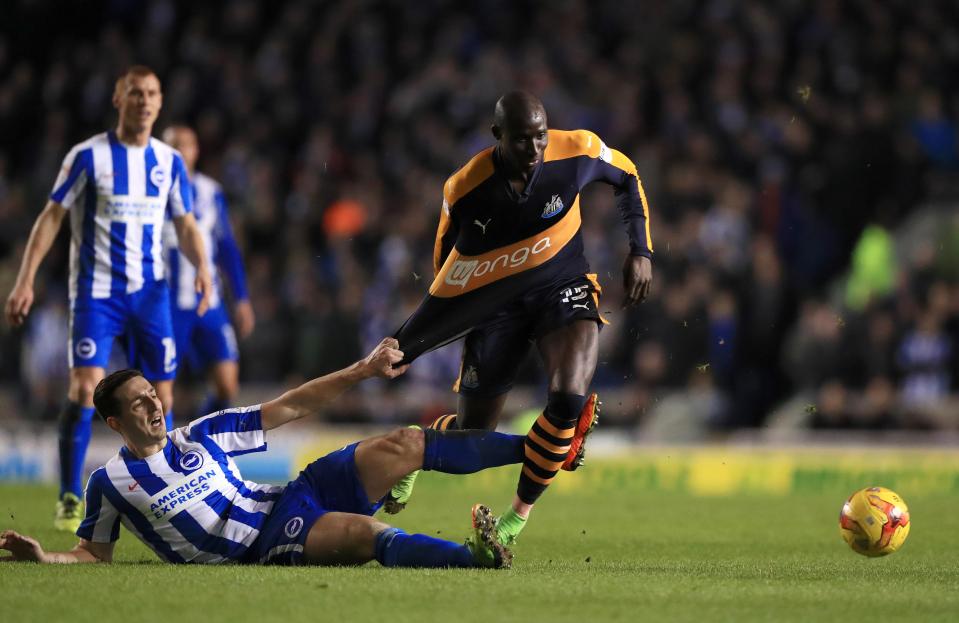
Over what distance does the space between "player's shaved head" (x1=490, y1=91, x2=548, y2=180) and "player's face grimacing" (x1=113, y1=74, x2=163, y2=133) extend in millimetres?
2495

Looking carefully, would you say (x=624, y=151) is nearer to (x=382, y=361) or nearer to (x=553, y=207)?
(x=553, y=207)

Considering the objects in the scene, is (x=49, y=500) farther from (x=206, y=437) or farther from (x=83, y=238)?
(x=206, y=437)

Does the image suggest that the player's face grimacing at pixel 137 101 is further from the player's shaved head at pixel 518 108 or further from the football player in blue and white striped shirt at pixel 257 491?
the football player in blue and white striped shirt at pixel 257 491

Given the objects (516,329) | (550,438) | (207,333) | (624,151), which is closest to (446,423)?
(516,329)

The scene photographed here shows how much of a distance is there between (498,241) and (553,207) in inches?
12.7

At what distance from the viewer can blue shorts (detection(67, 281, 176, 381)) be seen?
28.4ft

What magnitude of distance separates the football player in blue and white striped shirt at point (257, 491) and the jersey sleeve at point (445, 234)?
3.99 ft

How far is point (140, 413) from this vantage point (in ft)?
20.6

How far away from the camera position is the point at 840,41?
17.1m

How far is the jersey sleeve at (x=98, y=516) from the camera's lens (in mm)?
6352

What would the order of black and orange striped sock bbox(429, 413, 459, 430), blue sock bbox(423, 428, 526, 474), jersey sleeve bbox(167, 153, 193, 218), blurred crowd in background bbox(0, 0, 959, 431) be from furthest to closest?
blurred crowd in background bbox(0, 0, 959, 431)
jersey sleeve bbox(167, 153, 193, 218)
black and orange striped sock bbox(429, 413, 459, 430)
blue sock bbox(423, 428, 526, 474)

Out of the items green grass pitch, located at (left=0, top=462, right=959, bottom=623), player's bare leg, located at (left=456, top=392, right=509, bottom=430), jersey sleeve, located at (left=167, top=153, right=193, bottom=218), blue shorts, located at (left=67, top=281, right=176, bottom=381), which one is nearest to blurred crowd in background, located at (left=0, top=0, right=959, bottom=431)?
green grass pitch, located at (left=0, top=462, right=959, bottom=623)

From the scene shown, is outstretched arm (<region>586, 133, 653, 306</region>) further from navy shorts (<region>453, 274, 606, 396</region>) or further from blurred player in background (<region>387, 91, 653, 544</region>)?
navy shorts (<region>453, 274, 606, 396</region>)

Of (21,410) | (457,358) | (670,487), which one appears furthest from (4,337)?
(670,487)
